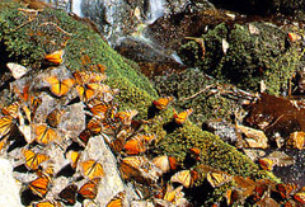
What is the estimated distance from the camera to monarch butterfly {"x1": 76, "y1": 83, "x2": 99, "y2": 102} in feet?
7.68

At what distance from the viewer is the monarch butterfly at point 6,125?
1960 mm

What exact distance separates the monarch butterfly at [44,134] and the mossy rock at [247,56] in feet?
8.74

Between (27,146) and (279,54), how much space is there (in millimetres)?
3398

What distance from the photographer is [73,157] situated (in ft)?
6.50

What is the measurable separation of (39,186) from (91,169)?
1.04 feet

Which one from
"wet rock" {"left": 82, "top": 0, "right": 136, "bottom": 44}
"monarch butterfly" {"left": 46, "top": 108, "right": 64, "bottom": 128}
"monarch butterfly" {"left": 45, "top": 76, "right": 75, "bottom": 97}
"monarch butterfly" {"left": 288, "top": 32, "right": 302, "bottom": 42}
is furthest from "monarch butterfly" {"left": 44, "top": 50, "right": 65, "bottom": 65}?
"monarch butterfly" {"left": 288, "top": 32, "right": 302, "bottom": 42}

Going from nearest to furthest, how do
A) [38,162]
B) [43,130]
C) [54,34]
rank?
[38,162]
[43,130]
[54,34]

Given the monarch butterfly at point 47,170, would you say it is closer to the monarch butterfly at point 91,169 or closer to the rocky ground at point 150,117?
the rocky ground at point 150,117

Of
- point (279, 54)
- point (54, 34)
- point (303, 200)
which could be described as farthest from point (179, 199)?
point (279, 54)

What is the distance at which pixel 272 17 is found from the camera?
5109mm

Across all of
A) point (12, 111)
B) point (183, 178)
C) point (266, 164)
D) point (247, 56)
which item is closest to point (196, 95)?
point (247, 56)

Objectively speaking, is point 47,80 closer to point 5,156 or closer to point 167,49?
point 5,156

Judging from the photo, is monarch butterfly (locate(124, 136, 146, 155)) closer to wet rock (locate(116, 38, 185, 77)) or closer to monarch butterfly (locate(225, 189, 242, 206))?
monarch butterfly (locate(225, 189, 242, 206))

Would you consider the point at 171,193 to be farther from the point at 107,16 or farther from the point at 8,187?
the point at 107,16
